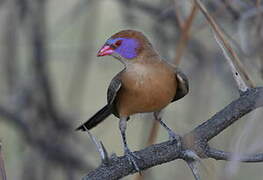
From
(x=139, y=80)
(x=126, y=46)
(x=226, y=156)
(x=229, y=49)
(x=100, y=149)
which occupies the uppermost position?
(x=126, y=46)

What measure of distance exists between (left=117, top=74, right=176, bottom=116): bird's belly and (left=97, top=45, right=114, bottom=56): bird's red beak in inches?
7.6

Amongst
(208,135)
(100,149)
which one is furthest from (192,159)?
(100,149)

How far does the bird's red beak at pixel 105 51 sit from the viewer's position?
2988mm

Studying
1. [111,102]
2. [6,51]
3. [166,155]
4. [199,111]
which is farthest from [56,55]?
[166,155]

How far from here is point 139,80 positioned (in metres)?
3.02

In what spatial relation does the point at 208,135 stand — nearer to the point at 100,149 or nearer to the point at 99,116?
the point at 100,149

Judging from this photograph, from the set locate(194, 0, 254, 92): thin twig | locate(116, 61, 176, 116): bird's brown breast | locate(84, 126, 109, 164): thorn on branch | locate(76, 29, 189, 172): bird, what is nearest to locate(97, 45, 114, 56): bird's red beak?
locate(76, 29, 189, 172): bird

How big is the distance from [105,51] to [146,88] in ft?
0.87

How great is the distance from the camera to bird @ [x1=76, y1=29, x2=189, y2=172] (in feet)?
9.84

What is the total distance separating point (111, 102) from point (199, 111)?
5.62ft

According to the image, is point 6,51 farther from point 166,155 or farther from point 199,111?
point 166,155

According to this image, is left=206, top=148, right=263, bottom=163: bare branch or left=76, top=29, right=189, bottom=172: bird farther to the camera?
left=76, top=29, right=189, bottom=172: bird

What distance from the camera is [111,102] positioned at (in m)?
3.14

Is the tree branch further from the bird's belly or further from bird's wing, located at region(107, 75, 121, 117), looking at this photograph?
bird's wing, located at region(107, 75, 121, 117)
